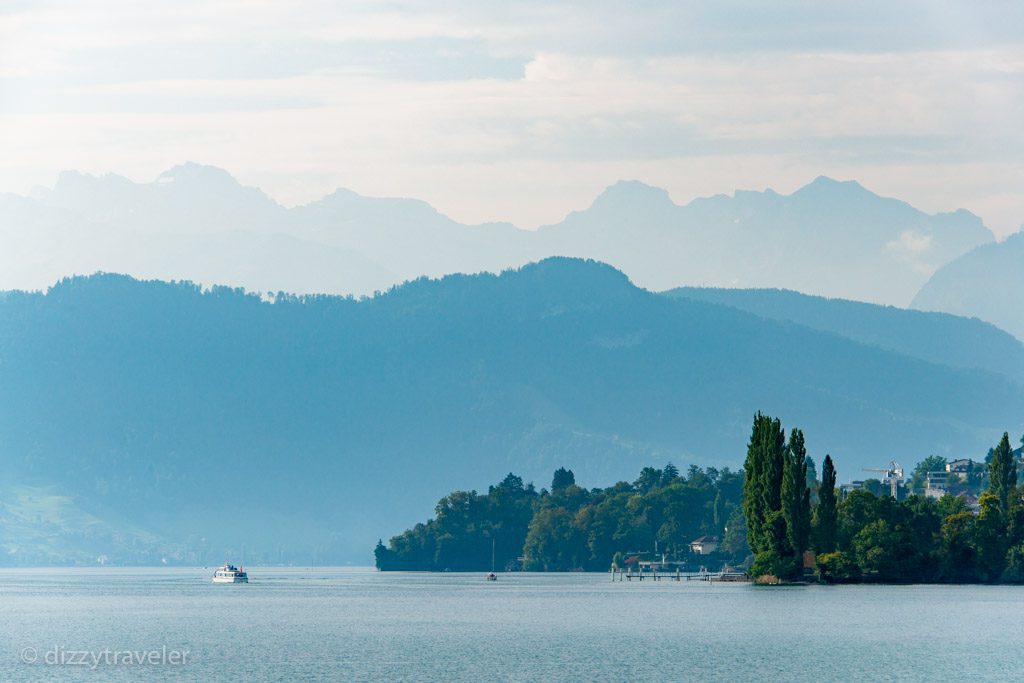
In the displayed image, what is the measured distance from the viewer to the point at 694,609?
15475cm

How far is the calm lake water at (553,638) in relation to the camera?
98.8 meters

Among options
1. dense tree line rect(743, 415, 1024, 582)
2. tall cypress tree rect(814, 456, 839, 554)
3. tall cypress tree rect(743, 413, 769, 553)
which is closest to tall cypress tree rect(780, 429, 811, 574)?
dense tree line rect(743, 415, 1024, 582)

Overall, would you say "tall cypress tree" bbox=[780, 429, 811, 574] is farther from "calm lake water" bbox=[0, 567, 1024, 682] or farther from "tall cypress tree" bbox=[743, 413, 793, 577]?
"calm lake water" bbox=[0, 567, 1024, 682]

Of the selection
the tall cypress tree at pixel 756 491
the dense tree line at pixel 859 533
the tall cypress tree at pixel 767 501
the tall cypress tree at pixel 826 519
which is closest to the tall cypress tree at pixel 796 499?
the dense tree line at pixel 859 533

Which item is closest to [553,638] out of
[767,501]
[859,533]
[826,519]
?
[767,501]

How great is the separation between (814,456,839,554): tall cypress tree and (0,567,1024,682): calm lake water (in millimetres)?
5804

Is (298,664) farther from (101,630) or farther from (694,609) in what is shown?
(694,609)

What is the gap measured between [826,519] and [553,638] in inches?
2467

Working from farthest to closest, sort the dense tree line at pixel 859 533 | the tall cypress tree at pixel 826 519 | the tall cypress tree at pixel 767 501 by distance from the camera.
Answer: the tall cypress tree at pixel 826 519
the dense tree line at pixel 859 533
the tall cypress tree at pixel 767 501

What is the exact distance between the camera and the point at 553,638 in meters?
121

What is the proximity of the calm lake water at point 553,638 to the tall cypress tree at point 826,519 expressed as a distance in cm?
580

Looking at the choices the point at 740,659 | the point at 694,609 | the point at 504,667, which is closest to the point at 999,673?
the point at 740,659

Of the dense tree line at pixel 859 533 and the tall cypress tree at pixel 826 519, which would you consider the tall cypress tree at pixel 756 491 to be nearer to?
the dense tree line at pixel 859 533

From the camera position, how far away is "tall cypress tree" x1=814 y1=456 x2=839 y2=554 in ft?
578
